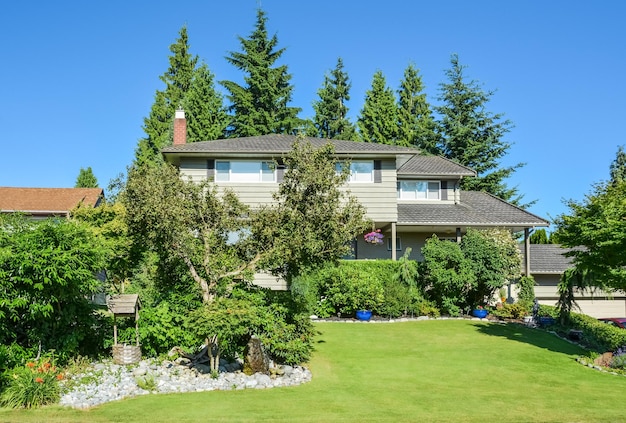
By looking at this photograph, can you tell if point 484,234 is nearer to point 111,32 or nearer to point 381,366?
point 381,366

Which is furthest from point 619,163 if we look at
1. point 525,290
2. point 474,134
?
point 525,290

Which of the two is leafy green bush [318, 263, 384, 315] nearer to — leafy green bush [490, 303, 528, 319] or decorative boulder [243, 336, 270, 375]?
leafy green bush [490, 303, 528, 319]

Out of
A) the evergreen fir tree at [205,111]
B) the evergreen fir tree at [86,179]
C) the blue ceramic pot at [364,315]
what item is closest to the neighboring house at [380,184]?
the blue ceramic pot at [364,315]

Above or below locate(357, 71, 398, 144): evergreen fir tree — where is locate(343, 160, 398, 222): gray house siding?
below

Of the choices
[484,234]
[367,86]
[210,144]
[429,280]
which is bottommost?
[429,280]

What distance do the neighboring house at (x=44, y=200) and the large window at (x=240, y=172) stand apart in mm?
9379

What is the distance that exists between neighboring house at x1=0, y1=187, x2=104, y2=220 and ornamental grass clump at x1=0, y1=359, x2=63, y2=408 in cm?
2053

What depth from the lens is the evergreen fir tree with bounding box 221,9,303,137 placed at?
144 ft

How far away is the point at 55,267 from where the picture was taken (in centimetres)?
1254

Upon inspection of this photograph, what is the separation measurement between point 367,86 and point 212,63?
13.3 metres

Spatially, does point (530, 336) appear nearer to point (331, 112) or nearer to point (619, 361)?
point (619, 361)

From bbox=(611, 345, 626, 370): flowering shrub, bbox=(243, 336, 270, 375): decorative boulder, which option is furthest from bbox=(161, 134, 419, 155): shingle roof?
bbox=(243, 336, 270, 375): decorative boulder

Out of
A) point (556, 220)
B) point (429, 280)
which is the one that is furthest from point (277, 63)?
point (556, 220)

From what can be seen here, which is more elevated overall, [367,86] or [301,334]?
[367,86]
